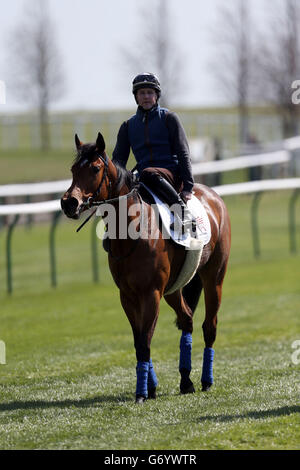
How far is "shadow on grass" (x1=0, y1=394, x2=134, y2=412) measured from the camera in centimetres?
717

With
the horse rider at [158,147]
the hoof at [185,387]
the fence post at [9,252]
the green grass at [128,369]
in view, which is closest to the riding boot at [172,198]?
the horse rider at [158,147]

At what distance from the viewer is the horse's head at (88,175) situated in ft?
21.5

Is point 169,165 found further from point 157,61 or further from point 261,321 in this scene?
point 157,61

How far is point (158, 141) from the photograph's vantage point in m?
7.36

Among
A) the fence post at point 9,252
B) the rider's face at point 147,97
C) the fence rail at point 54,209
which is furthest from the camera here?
the fence post at point 9,252

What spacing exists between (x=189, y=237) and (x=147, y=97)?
1107 millimetres

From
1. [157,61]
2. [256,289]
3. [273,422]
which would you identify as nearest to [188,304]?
[273,422]

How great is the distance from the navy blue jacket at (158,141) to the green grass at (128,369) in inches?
68.8

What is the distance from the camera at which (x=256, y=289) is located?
14.3 metres

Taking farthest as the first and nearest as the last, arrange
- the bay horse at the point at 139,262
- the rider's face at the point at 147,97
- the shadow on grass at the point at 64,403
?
1. the rider's face at the point at 147,97
2. the shadow on grass at the point at 64,403
3. the bay horse at the point at 139,262

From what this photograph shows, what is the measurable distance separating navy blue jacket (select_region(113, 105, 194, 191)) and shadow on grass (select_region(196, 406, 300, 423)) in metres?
1.80

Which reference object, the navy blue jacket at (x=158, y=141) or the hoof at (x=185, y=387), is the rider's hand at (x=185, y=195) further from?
the hoof at (x=185, y=387)

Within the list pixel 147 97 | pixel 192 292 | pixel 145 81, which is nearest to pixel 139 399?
pixel 192 292
